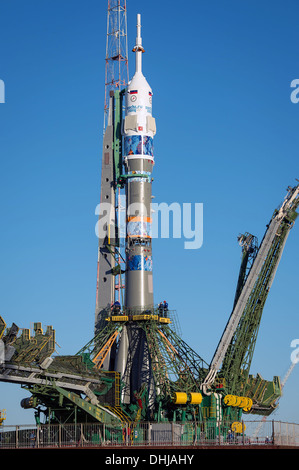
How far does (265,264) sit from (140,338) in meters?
17.1

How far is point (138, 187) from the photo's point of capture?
116 metres

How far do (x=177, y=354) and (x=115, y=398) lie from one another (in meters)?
10.5

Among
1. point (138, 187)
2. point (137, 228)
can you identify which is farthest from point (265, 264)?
point (138, 187)

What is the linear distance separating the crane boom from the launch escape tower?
0.12 meters

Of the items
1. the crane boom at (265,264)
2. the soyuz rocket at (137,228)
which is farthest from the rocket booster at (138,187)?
the crane boom at (265,264)

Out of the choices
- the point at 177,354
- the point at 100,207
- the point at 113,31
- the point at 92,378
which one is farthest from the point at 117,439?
the point at 113,31

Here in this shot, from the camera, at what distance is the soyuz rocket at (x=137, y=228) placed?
11169 centimetres

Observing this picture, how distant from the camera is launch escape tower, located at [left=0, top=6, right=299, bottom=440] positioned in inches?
3883

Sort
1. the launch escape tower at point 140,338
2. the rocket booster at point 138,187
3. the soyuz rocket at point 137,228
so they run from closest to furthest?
the launch escape tower at point 140,338
the soyuz rocket at point 137,228
the rocket booster at point 138,187

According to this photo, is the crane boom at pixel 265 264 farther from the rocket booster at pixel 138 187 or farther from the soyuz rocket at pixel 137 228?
the rocket booster at pixel 138 187

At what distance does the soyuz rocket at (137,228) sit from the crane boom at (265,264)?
29.9 feet

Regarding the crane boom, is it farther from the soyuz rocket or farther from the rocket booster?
the rocket booster

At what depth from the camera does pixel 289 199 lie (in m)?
109

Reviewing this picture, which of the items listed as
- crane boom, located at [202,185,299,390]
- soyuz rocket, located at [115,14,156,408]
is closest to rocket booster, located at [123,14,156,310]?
soyuz rocket, located at [115,14,156,408]
